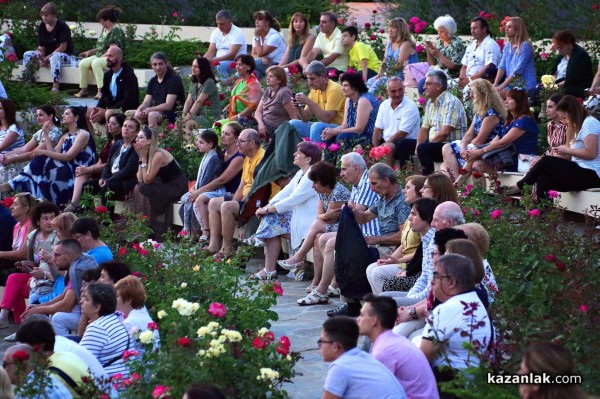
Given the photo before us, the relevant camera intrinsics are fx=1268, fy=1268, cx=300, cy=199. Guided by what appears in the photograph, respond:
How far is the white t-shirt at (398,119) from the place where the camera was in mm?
12547

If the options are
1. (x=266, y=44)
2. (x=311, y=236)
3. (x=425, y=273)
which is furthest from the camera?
(x=266, y=44)

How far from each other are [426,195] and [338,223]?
1227 mm

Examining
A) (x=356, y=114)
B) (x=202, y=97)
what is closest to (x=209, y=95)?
(x=202, y=97)

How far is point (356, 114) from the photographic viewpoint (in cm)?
1291

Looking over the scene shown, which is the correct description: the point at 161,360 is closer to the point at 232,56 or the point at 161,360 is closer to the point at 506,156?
the point at 506,156

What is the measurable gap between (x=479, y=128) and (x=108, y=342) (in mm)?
5296

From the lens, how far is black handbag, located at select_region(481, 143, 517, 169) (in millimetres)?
11672

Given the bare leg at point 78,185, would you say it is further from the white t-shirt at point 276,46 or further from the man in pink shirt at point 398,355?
the man in pink shirt at point 398,355

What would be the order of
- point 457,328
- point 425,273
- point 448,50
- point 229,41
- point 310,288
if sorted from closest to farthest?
1. point 457,328
2. point 425,273
3. point 310,288
4. point 448,50
5. point 229,41

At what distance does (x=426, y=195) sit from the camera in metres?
9.28

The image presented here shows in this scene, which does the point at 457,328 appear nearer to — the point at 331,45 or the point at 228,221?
the point at 228,221

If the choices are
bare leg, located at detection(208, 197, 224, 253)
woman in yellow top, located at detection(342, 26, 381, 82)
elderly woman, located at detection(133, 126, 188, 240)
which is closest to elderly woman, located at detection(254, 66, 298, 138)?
elderly woman, located at detection(133, 126, 188, 240)

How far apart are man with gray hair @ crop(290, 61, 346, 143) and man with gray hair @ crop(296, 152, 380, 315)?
103 inches

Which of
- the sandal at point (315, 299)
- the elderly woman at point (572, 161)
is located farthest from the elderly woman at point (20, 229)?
the elderly woman at point (572, 161)
